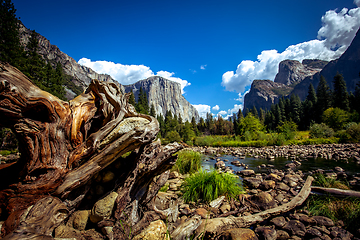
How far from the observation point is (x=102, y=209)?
2.16m

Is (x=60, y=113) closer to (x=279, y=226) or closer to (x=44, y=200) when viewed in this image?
(x=44, y=200)

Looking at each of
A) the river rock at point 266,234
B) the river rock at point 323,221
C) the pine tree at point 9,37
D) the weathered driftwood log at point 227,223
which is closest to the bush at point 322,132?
the river rock at point 323,221

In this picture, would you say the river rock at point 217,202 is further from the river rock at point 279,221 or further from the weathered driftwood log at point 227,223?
the river rock at point 279,221

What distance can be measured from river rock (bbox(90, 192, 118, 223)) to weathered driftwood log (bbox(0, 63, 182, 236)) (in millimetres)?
128

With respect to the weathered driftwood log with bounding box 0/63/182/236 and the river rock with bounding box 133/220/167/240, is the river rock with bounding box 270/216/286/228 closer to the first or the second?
the river rock with bounding box 133/220/167/240

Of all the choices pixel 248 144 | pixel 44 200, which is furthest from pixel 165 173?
pixel 248 144

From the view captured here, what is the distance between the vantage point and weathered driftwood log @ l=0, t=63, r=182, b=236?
1.79 metres

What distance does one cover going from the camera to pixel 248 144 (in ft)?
68.7

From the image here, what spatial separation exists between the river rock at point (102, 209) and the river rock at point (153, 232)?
526 mm

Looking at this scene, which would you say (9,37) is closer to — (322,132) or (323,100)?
(322,132)

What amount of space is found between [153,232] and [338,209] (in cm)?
384

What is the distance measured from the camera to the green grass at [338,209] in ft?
9.29

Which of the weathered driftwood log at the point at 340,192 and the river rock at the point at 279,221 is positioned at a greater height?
the weathered driftwood log at the point at 340,192

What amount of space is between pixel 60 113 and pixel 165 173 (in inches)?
78.0
